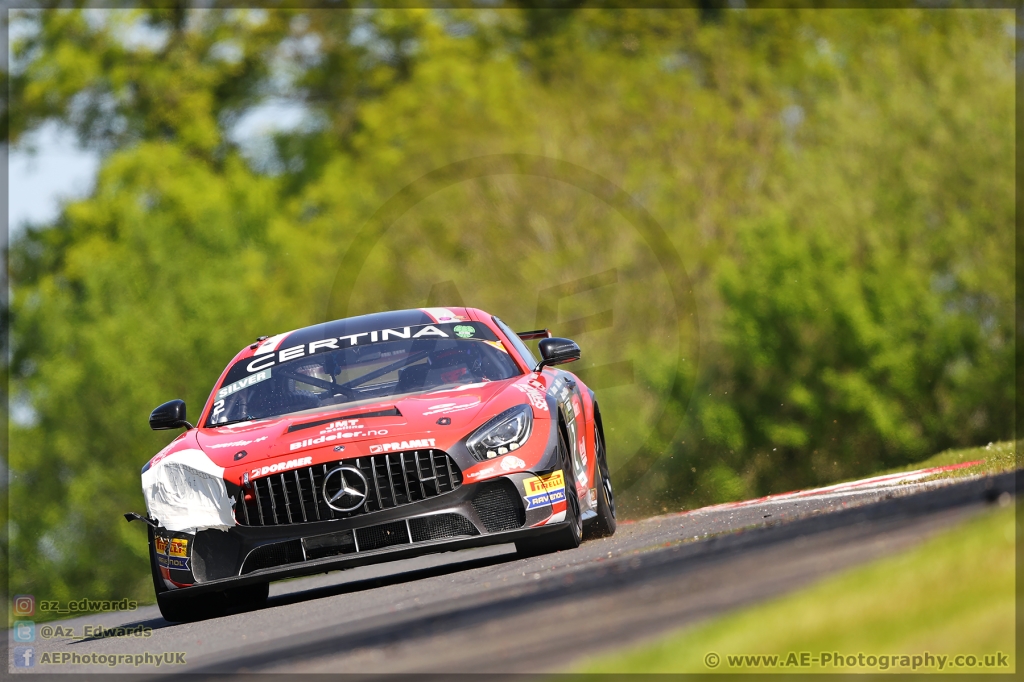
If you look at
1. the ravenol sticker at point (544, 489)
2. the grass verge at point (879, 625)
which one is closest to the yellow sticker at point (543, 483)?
the ravenol sticker at point (544, 489)

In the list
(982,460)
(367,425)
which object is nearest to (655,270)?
(982,460)

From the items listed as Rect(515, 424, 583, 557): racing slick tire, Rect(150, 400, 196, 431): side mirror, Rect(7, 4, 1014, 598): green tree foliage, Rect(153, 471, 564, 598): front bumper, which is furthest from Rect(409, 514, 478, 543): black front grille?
Rect(7, 4, 1014, 598): green tree foliage

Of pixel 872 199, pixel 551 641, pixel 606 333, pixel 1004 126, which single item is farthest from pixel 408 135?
pixel 551 641

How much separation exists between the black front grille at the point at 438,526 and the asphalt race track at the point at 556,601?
10.1 inches

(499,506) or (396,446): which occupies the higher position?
(396,446)

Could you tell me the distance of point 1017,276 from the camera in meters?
36.8

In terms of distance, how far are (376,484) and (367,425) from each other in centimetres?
37

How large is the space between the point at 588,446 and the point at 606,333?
27.6m

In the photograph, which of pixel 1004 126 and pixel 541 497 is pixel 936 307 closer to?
pixel 1004 126

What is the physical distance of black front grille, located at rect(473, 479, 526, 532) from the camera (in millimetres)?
8172

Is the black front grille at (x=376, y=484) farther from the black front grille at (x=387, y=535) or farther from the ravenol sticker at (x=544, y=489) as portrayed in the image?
the ravenol sticker at (x=544, y=489)

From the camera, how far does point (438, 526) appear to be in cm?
808

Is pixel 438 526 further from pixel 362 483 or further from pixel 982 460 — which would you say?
pixel 982 460

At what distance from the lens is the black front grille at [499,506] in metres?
8.17
